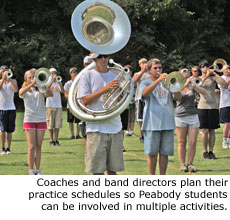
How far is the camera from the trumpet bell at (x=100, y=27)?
19.8 ft

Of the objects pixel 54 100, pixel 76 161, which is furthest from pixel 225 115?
pixel 54 100

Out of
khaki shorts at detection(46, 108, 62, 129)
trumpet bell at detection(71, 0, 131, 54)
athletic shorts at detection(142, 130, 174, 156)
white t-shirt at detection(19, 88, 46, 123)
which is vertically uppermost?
trumpet bell at detection(71, 0, 131, 54)

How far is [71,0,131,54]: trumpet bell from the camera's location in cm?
605

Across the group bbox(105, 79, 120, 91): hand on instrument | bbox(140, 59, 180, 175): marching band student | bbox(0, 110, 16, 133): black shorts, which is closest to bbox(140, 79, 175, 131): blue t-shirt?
bbox(140, 59, 180, 175): marching band student

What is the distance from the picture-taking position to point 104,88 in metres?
5.91

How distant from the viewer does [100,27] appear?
6.13 m

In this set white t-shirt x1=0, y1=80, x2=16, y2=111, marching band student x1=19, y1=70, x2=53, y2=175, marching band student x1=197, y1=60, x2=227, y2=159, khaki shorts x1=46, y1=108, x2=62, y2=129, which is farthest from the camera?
khaki shorts x1=46, y1=108, x2=62, y2=129

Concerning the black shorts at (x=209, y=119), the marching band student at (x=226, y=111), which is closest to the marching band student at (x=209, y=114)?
the black shorts at (x=209, y=119)

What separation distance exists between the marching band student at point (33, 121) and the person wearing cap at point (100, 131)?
2599 millimetres

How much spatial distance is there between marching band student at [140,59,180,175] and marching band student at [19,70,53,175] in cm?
201

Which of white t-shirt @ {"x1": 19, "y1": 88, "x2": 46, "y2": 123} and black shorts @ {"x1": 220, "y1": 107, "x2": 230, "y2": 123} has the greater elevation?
white t-shirt @ {"x1": 19, "y1": 88, "x2": 46, "y2": 123}

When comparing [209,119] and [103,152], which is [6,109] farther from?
[103,152]

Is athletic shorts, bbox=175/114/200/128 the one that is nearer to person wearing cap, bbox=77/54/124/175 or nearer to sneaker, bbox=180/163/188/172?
sneaker, bbox=180/163/188/172

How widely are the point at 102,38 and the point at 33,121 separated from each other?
291 centimetres
